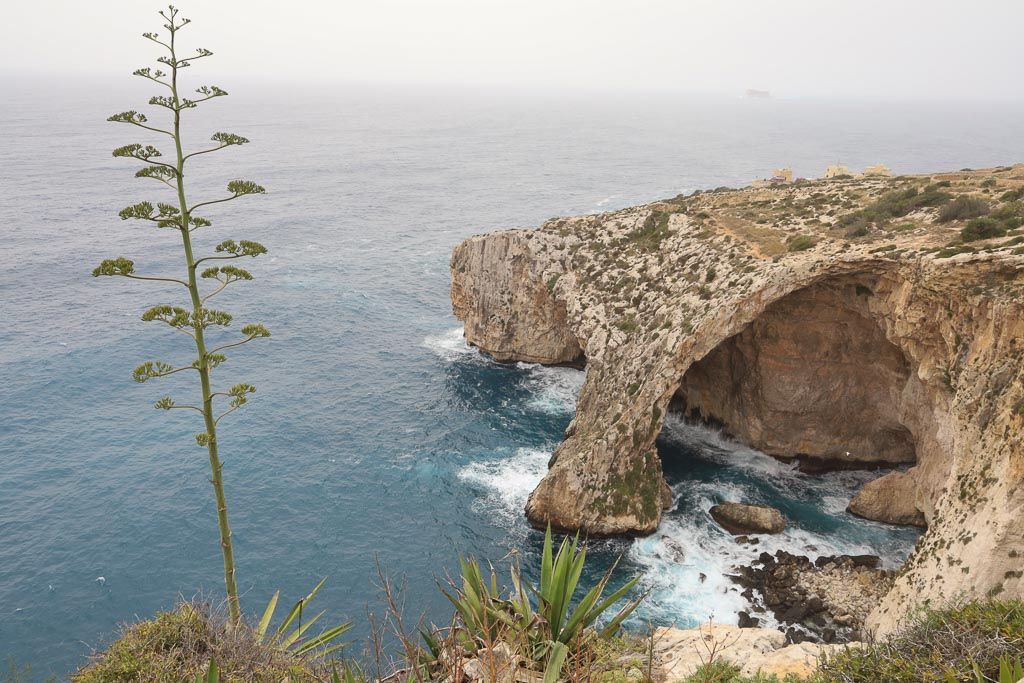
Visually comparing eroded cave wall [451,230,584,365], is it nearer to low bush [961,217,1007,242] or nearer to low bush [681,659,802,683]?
low bush [961,217,1007,242]

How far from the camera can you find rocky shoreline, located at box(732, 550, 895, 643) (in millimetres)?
28094

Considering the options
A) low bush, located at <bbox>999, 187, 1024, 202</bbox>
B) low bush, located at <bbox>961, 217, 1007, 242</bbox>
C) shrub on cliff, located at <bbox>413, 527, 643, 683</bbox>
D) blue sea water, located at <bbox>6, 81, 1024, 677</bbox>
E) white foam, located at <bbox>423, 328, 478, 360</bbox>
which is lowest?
blue sea water, located at <bbox>6, 81, 1024, 677</bbox>

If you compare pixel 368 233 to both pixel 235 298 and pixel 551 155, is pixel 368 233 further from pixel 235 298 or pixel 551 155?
pixel 551 155

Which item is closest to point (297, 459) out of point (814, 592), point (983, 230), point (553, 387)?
point (553, 387)

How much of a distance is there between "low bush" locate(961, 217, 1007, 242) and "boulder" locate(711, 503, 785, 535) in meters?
15.8

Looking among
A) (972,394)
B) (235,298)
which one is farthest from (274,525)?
(235,298)

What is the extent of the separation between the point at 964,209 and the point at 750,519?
18770mm

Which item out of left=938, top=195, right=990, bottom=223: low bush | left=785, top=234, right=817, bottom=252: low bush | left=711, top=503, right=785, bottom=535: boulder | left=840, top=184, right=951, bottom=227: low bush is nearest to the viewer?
left=938, top=195, right=990, bottom=223: low bush

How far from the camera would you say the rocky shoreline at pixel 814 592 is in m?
28.1

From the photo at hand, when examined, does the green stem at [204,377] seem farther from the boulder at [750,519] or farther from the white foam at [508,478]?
the boulder at [750,519]

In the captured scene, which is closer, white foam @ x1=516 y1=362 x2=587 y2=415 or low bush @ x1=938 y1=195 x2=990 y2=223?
low bush @ x1=938 y1=195 x2=990 y2=223

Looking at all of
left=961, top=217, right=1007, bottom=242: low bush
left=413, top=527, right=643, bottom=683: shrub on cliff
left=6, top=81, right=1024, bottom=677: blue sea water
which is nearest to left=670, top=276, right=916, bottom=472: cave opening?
left=6, top=81, right=1024, bottom=677: blue sea water

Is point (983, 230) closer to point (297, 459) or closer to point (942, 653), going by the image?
point (942, 653)

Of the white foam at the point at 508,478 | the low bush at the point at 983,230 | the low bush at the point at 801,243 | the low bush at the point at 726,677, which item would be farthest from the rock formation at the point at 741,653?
the low bush at the point at 801,243
